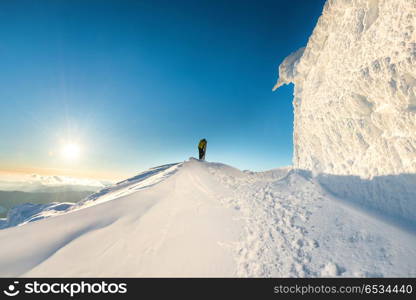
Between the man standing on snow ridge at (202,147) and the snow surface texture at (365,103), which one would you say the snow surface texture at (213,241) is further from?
the man standing on snow ridge at (202,147)

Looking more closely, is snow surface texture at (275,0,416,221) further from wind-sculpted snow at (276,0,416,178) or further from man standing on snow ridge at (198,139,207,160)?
man standing on snow ridge at (198,139,207,160)

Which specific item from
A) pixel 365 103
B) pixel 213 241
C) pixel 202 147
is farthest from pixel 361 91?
pixel 202 147

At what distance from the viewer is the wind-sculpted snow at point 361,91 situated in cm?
479

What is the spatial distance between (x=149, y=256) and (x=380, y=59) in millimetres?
8282

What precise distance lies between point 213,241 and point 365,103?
669 cm

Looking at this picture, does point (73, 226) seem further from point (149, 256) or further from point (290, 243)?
point (290, 243)

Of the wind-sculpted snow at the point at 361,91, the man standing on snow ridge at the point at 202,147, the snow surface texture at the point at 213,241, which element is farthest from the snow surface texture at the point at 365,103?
the man standing on snow ridge at the point at 202,147

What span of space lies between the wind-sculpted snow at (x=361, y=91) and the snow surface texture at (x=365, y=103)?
0.08ft

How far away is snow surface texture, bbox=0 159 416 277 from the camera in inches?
151

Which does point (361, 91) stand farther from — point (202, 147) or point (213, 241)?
point (202, 147)

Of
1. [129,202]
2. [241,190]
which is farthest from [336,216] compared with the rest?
[129,202]

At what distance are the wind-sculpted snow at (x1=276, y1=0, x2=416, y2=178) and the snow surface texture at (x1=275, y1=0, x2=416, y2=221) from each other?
0.02 meters

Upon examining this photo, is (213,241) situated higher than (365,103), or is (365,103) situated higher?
(365,103)

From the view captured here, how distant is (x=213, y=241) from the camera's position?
187 inches
